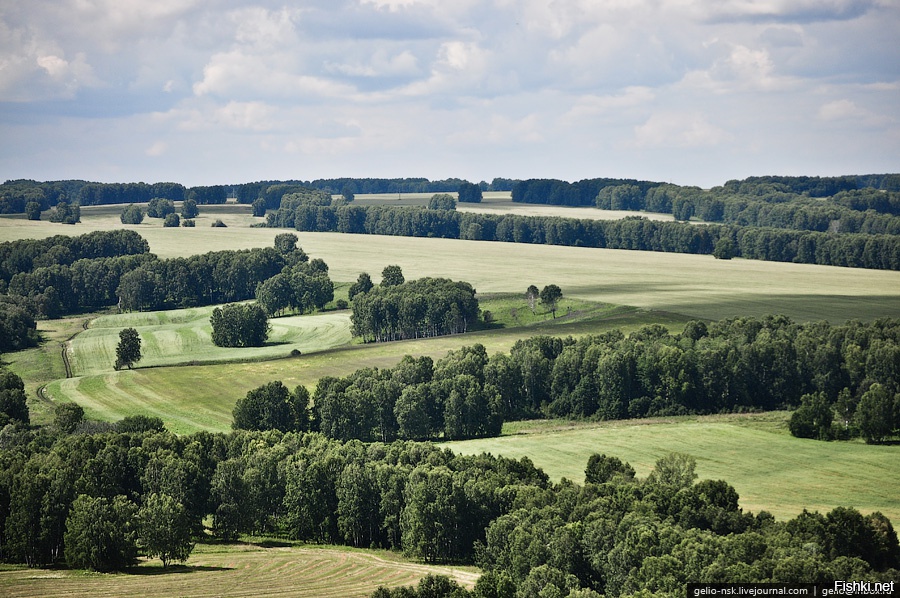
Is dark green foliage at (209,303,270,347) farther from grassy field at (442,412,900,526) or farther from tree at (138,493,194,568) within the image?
tree at (138,493,194,568)

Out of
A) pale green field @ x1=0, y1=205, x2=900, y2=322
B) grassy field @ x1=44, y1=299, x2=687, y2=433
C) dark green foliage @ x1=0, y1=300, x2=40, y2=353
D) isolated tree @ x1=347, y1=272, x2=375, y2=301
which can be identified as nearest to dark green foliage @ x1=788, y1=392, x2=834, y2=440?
grassy field @ x1=44, y1=299, x2=687, y2=433

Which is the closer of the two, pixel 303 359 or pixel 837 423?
pixel 837 423

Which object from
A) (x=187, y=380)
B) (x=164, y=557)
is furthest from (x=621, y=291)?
(x=164, y=557)

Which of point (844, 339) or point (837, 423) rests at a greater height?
point (844, 339)

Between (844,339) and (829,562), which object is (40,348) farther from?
(829,562)

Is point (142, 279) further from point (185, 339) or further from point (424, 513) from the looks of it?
point (424, 513)

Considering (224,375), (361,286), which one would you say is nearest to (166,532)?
(224,375)
